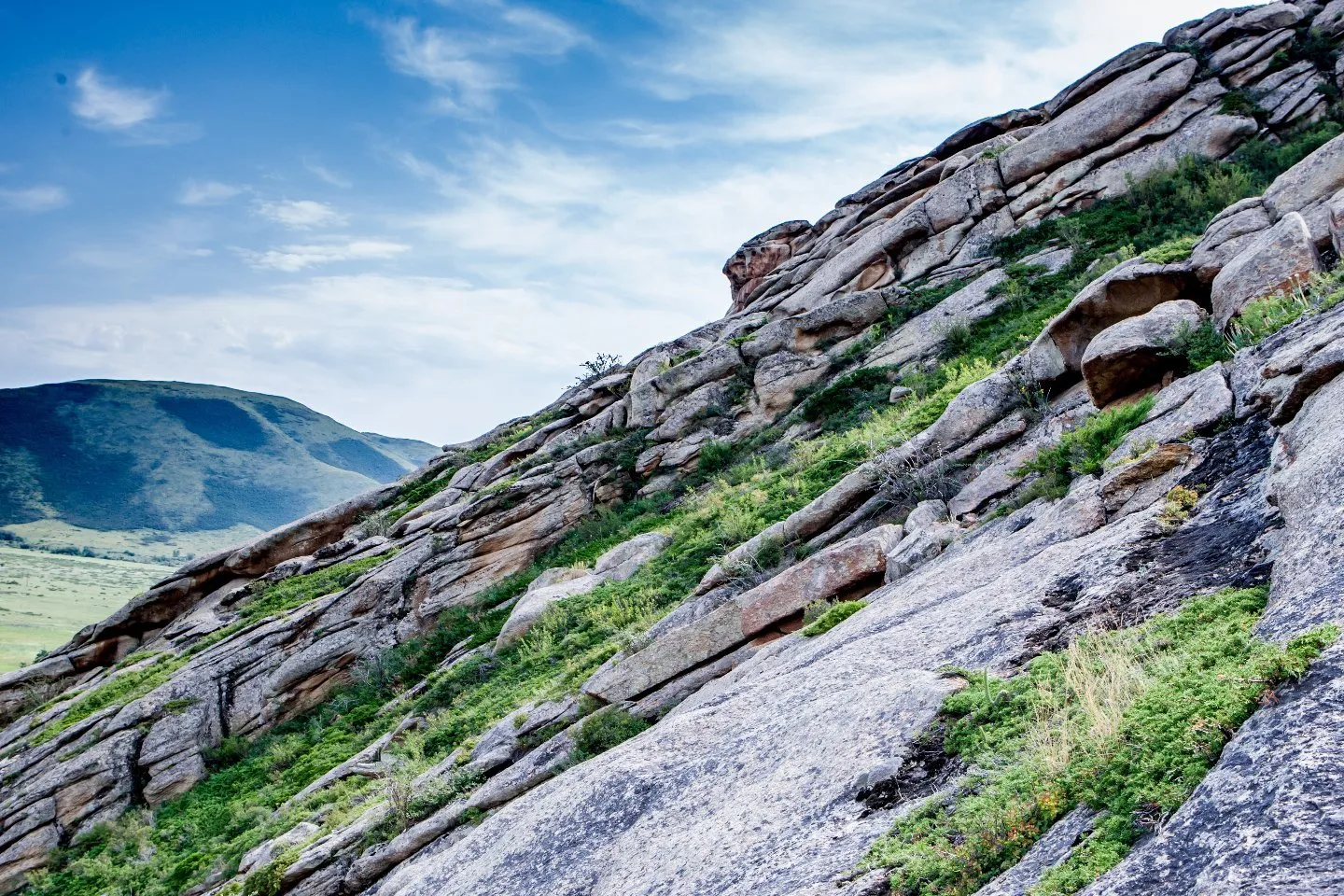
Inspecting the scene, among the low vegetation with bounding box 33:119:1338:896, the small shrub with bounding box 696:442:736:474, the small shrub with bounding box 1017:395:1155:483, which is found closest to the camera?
the small shrub with bounding box 1017:395:1155:483

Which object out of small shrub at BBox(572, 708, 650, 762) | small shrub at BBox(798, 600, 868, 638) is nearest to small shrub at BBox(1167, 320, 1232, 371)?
small shrub at BBox(798, 600, 868, 638)

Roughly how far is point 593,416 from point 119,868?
22.3 metres

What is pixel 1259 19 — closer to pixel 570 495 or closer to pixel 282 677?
pixel 570 495

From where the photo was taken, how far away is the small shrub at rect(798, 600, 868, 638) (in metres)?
11.8

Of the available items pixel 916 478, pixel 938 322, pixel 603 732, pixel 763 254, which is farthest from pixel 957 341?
pixel 763 254

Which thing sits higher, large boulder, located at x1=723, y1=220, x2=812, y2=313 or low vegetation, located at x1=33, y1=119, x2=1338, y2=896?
large boulder, located at x1=723, y1=220, x2=812, y2=313

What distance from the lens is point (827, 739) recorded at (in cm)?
739

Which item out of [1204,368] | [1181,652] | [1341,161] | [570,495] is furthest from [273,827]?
[1341,161]

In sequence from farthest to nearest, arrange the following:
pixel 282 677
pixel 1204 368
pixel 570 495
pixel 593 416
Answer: pixel 593 416 < pixel 570 495 < pixel 282 677 < pixel 1204 368

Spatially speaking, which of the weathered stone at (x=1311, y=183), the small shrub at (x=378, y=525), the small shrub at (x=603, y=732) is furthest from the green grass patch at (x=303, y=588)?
the weathered stone at (x=1311, y=183)

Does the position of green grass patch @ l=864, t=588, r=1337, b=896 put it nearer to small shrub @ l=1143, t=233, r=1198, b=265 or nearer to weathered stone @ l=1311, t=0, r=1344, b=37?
small shrub @ l=1143, t=233, r=1198, b=265

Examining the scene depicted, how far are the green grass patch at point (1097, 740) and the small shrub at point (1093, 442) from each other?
16.3ft

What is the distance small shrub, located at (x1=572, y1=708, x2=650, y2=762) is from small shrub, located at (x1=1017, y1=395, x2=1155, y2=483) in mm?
7325

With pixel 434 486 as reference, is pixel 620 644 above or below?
below
